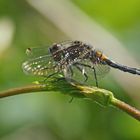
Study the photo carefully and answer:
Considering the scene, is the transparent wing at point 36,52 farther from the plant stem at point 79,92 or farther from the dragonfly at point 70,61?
the plant stem at point 79,92

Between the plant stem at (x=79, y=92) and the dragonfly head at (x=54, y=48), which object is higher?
the dragonfly head at (x=54, y=48)

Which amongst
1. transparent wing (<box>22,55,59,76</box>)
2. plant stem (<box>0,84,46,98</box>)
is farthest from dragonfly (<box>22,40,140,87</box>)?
plant stem (<box>0,84,46,98</box>)

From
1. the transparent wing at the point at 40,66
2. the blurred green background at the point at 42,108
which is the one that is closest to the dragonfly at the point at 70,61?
the transparent wing at the point at 40,66

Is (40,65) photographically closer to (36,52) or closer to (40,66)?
(40,66)

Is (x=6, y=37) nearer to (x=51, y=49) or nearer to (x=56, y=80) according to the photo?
(x=51, y=49)

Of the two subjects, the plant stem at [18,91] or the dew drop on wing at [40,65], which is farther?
the dew drop on wing at [40,65]

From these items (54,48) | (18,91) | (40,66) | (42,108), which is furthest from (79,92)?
(42,108)

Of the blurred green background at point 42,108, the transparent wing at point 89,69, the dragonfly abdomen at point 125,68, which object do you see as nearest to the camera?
the transparent wing at point 89,69
